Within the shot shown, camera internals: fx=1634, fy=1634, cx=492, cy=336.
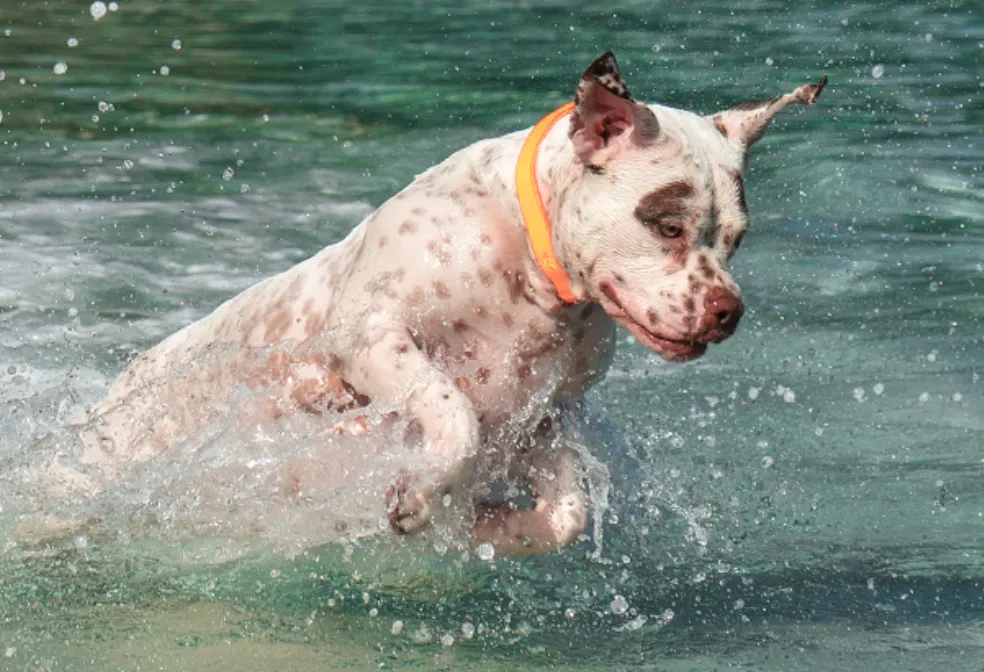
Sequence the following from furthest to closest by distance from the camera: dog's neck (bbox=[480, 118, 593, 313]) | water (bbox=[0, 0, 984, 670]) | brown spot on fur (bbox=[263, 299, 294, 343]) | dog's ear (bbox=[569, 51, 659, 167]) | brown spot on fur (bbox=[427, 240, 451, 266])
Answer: water (bbox=[0, 0, 984, 670]), brown spot on fur (bbox=[263, 299, 294, 343]), brown spot on fur (bbox=[427, 240, 451, 266]), dog's neck (bbox=[480, 118, 593, 313]), dog's ear (bbox=[569, 51, 659, 167])

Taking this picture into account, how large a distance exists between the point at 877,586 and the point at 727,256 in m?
1.74

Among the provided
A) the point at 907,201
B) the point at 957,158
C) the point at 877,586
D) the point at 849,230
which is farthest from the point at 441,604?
the point at 957,158

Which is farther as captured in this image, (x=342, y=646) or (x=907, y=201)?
(x=907, y=201)

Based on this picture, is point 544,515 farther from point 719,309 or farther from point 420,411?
point 719,309

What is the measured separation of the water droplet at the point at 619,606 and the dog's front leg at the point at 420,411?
1188mm

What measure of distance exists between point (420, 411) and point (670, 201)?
89 centimetres

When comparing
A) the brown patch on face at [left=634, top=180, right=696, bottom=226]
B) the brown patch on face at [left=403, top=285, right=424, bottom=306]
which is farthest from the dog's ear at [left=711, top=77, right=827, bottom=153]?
the brown patch on face at [left=403, top=285, right=424, bottom=306]

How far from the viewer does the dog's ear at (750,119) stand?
4.58 meters

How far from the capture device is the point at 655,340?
441 centimetres

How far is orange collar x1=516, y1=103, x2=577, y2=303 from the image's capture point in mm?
4668

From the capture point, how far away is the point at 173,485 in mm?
5434

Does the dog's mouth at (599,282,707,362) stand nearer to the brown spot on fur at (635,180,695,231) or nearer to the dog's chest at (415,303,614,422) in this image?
the brown spot on fur at (635,180,695,231)

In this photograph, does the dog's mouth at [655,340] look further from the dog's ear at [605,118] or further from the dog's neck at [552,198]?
the dog's ear at [605,118]

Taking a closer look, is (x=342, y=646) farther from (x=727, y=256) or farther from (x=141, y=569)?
(x=727, y=256)
